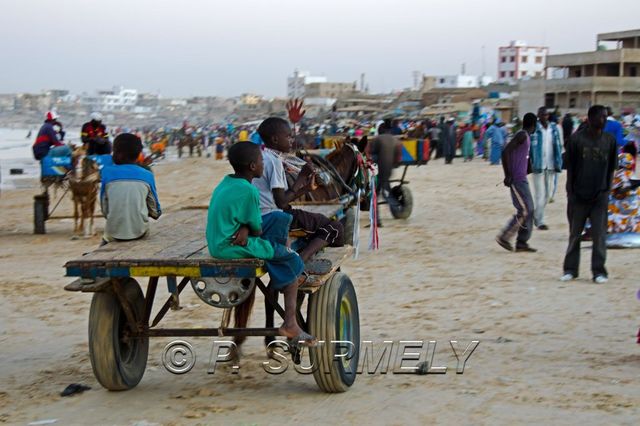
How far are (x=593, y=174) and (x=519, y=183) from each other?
2.73 meters

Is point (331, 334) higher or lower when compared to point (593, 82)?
lower

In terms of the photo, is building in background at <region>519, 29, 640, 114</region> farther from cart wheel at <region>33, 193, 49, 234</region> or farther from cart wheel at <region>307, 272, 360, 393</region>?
cart wheel at <region>307, 272, 360, 393</region>

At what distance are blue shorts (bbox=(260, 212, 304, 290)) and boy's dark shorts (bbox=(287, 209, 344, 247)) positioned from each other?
0.52 metres

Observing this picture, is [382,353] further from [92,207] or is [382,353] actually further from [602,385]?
[92,207]

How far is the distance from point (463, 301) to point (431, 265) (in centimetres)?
246

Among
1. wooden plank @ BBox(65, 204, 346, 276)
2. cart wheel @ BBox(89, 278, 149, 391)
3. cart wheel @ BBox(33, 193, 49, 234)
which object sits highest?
wooden plank @ BBox(65, 204, 346, 276)

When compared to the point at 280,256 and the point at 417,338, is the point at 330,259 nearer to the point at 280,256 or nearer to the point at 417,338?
the point at 280,256

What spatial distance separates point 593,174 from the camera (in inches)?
382

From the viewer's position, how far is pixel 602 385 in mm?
6141

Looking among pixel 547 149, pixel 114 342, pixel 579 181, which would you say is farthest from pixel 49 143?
pixel 114 342

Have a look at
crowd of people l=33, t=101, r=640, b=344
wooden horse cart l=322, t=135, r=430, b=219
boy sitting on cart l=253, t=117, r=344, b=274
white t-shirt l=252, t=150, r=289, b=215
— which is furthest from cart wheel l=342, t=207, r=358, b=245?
wooden horse cart l=322, t=135, r=430, b=219

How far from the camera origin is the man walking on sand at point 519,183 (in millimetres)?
12273

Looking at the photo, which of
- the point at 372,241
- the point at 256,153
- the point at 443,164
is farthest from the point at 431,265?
the point at 443,164

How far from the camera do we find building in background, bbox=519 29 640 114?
188ft
